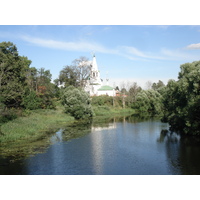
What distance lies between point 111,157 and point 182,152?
5578 mm

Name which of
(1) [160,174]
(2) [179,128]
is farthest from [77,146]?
(2) [179,128]

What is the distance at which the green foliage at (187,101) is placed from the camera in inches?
810

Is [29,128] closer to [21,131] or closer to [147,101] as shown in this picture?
[21,131]

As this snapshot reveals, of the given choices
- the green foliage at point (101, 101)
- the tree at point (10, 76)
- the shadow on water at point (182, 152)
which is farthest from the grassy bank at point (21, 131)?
the green foliage at point (101, 101)

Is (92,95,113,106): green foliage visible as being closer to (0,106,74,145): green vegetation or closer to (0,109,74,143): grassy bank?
(0,106,74,145): green vegetation

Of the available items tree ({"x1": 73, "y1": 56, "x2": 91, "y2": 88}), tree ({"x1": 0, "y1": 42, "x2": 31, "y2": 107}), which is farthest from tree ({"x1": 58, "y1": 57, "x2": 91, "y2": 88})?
tree ({"x1": 0, "y1": 42, "x2": 31, "y2": 107})

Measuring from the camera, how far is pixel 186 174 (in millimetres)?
12836

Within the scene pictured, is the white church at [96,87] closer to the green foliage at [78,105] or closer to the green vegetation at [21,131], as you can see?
the green foliage at [78,105]

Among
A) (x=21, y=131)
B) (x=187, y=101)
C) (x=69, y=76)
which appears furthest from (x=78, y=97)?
(x=69, y=76)

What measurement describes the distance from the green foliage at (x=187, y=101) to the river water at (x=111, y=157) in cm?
169

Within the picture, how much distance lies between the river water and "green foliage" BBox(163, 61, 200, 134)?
1.69 meters

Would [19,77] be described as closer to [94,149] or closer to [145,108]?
[94,149]

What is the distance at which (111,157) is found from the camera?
53.9 feet

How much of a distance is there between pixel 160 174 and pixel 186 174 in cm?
141
